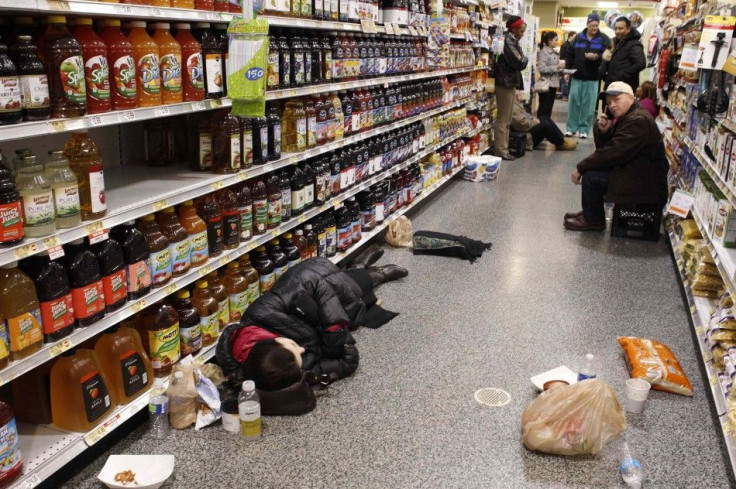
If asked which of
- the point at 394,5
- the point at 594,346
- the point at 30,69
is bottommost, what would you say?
the point at 594,346

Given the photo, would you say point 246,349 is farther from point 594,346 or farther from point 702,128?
point 702,128

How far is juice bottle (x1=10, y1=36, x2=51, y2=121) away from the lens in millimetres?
2109

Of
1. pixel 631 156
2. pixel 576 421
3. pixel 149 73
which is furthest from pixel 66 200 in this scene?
pixel 631 156

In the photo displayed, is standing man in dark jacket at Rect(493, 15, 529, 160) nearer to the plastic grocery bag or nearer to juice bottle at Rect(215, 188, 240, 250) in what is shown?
juice bottle at Rect(215, 188, 240, 250)

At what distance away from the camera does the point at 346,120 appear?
470 cm

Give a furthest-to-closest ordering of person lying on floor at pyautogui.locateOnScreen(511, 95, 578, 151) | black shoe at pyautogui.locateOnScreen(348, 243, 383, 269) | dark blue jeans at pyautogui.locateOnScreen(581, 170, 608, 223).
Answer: person lying on floor at pyautogui.locateOnScreen(511, 95, 578, 151) < dark blue jeans at pyautogui.locateOnScreen(581, 170, 608, 223) < black shoe at pyautogui.locateOnScreen(348, 243, 383, 269)

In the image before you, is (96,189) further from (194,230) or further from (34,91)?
(194,230)

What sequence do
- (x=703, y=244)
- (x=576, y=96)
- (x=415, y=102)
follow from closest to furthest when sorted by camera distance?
(x=703, y=244)
(x=415, y=102)
(x=576, y=96)

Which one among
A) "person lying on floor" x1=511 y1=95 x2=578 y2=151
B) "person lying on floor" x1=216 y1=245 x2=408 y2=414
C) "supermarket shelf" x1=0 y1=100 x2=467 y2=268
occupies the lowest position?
"person lying on floor" x1=216 y1=245 x2=408 y2=414

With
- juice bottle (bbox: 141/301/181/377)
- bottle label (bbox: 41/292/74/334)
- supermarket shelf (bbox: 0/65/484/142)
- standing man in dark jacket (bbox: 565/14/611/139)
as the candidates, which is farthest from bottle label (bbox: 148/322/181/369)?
standing man in dark jacket (bbox: 565/14/611/139)

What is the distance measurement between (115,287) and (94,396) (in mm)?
436

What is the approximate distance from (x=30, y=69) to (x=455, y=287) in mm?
3232

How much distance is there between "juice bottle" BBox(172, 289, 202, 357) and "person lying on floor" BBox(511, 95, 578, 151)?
8502mm

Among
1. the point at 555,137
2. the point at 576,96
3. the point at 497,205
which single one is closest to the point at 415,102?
the point at 497,205
